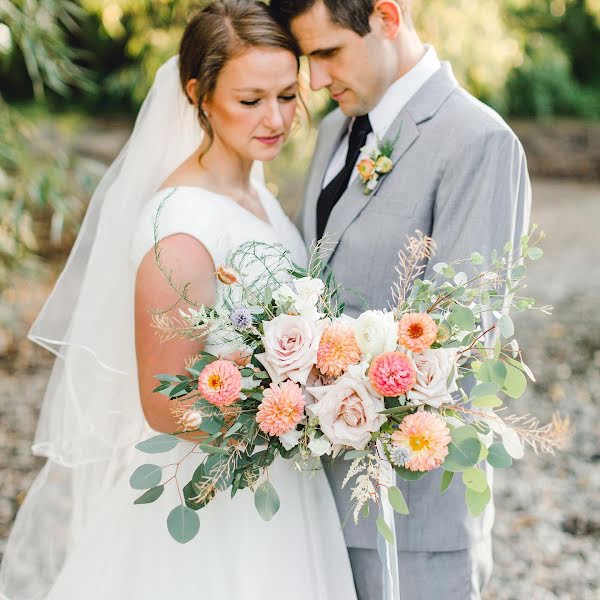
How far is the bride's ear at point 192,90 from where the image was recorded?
229cm

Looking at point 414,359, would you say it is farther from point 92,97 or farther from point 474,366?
point 92,97

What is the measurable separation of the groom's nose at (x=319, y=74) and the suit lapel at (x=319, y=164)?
0.80 ft

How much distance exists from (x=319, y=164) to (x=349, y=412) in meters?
1.20

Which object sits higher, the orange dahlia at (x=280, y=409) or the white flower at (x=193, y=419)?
the orange dahlia at (x=280, y=409)

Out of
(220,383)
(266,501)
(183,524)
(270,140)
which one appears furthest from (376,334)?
(270,140)

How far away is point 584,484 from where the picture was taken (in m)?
4.45

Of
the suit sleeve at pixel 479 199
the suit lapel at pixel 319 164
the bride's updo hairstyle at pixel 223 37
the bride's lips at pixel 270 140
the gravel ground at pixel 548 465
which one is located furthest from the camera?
the gravel ground at pixel 548 465

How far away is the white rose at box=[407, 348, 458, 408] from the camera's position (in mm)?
1561

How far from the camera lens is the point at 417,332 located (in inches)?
61.1

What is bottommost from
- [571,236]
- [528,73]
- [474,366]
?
[571,236]

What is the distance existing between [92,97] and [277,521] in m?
10.3

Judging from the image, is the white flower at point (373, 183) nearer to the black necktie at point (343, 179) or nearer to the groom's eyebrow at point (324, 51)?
the black necktie at point (343, 179)

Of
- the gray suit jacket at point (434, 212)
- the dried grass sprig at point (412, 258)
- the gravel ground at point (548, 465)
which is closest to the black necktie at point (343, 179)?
the gray suit jacket at point (434, 212)

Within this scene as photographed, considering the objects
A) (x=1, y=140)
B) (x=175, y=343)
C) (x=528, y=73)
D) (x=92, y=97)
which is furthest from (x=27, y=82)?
(x=175, y=343)
